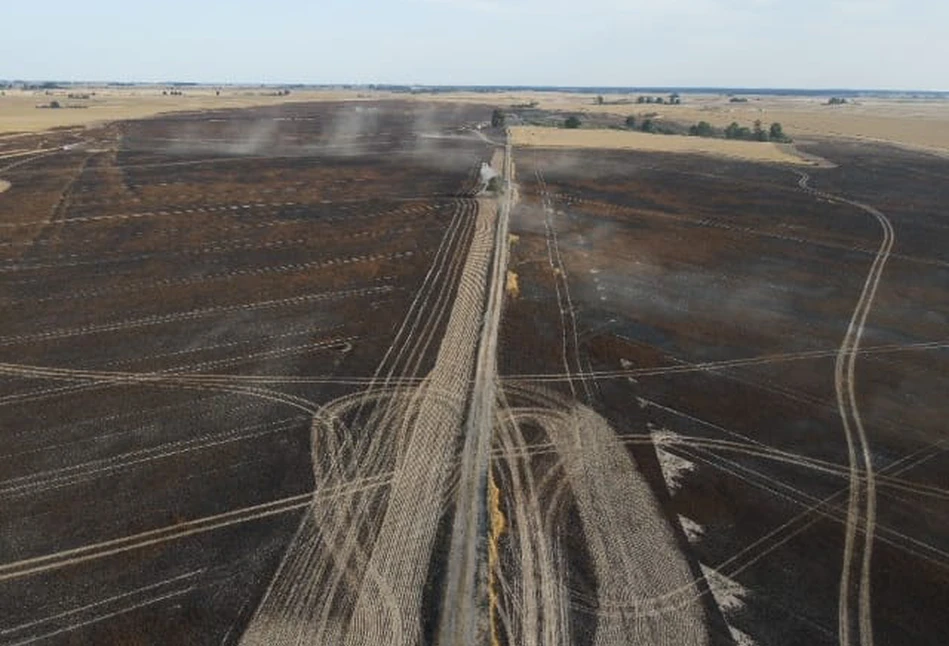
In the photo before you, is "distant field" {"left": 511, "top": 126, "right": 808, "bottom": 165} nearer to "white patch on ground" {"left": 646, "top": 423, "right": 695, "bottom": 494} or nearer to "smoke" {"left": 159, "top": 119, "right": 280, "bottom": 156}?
"smoke" {"left": 159, "top": 119, "right": 280, "bottom": 156}

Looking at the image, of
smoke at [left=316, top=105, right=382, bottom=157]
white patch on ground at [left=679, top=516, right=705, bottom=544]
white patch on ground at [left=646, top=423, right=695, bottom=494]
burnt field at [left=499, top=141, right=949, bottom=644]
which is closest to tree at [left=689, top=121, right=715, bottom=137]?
smoke at [left=316, top=105, right=382, bottom=157]

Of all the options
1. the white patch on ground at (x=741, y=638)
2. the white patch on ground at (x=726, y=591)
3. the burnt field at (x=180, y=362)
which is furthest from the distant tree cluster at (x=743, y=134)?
the white patch on ground at (x=741, y=638)

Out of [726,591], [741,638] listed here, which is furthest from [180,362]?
[741,638]

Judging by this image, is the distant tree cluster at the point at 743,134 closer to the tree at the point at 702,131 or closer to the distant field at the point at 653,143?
the tree at the point at 702,131

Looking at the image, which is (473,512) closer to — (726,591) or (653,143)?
(726,591)

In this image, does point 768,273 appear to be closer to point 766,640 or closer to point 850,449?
point 850,449
